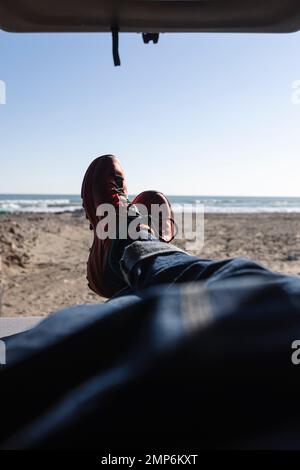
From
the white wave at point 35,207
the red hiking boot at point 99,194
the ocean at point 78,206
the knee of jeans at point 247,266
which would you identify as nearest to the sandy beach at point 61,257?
the red hiking boot at point 99,194

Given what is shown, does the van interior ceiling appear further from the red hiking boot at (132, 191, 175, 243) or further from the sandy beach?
the sandy beach

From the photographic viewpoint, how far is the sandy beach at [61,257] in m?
3.02

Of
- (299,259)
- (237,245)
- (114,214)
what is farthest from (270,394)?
(237,245)

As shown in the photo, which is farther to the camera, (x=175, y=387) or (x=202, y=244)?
(x=202, y=244)

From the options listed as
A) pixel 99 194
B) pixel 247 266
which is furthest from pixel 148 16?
pixel 99 194

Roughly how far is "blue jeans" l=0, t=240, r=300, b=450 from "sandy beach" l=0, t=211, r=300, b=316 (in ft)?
7.76

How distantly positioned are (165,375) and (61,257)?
4485 mm

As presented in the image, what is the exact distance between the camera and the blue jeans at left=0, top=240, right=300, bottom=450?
1.10ft

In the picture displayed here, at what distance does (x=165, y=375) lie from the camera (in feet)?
1.12

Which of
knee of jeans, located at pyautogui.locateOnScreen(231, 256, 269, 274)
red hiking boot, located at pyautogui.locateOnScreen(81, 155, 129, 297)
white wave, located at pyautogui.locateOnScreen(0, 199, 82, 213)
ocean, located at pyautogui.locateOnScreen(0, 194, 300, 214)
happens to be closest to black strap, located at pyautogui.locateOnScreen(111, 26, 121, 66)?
red hiking boot, located at pyautogui.locateOnScreen(81, 155, 129, 297)

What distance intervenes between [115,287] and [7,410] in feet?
3.04

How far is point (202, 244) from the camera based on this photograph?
5773 millimetres

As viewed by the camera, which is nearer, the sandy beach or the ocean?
the sandy beach
